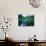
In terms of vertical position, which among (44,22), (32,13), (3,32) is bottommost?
(3,32)

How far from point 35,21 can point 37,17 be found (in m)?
0.19

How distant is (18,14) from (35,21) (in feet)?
2.57

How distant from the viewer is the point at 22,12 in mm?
5938

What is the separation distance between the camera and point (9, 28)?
19.3 ft

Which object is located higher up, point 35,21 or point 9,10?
point 9,10

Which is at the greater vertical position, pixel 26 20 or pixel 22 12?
pixel 22 12

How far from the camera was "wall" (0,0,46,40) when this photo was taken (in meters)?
5.88

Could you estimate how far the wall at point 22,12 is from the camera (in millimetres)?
5883

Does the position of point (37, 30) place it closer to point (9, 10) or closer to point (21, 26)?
point (21, 26)

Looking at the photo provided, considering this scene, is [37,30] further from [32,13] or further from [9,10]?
[9,10]

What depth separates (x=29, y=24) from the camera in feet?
19.6

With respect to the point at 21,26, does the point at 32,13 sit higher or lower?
higher

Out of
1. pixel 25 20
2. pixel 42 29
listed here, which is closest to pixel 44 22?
pixel 42 29

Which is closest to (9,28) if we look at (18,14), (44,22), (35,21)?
(18,14)
